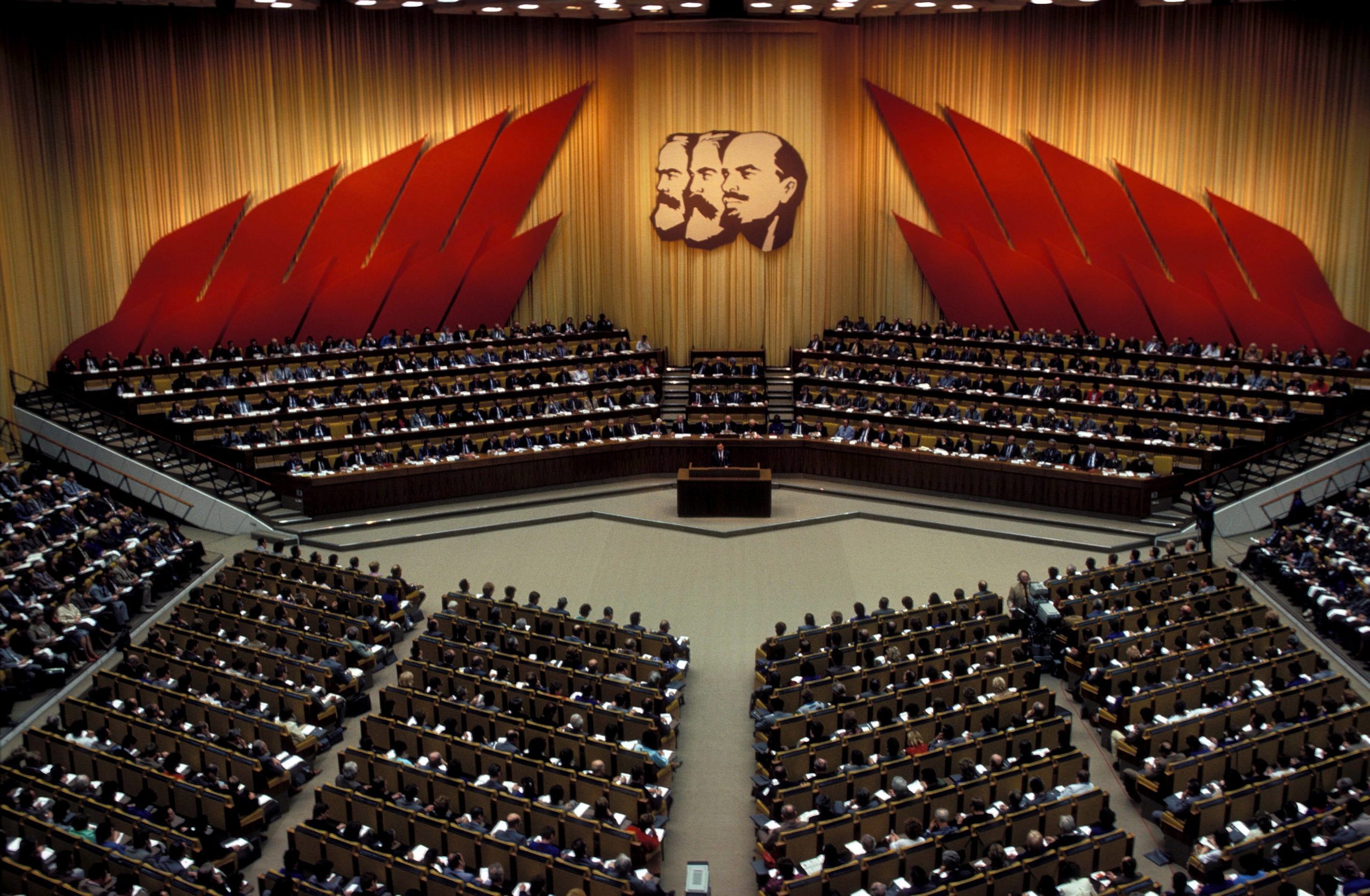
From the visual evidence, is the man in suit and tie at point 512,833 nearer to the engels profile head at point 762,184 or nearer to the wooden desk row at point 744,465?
the wooden desk row at point 744,465

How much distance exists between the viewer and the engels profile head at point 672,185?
24.7 m

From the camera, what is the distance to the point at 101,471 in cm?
1956

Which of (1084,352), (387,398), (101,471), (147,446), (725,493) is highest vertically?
(1084,352)

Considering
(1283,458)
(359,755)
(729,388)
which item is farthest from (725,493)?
(359,755)

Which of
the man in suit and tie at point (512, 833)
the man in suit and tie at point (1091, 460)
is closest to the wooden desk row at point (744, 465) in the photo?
the man in suit and tie at point (1091, 460)

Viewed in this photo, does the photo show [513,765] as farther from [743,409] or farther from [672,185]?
[672,185]

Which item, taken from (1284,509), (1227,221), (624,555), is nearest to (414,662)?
(624,555)

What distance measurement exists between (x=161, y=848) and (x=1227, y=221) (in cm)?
2168

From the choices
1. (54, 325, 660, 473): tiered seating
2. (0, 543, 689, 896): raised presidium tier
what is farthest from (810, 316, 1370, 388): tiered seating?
(0, 543, 689, 896): raised presidium tier

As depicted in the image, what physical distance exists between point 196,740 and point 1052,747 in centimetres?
780

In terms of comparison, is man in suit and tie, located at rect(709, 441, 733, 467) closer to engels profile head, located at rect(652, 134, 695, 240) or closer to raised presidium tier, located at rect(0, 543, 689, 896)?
engels profile head, located at rect(652, 134, 695, 240)

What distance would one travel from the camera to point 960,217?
25.0m

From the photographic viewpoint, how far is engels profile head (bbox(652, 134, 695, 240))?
24734mm

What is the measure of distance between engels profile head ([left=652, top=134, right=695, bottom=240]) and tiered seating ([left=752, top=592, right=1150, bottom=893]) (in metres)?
13.5
